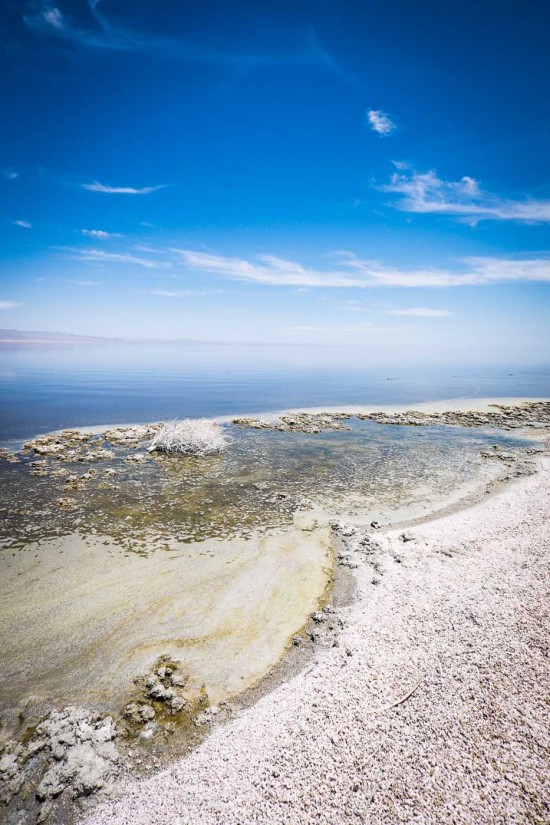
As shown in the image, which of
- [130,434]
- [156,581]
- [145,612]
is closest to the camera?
[145,612]

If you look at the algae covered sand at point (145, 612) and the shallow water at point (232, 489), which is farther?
the shallow water at point (232, 489)

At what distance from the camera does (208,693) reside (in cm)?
607

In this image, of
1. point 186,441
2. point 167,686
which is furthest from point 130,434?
point 167,686

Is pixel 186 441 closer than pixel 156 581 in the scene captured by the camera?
No

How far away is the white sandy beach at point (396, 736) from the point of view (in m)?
4.21

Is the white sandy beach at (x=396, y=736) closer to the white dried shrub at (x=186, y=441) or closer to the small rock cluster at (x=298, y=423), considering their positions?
the white dried shrub at (x=186, y=441)

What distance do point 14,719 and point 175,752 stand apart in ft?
8.87

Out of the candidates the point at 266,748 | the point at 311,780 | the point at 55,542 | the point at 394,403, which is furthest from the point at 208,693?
the point at 394,403

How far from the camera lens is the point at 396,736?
484cm

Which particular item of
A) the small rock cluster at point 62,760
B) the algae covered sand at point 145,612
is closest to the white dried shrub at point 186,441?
the algae covered sand at point 145,612

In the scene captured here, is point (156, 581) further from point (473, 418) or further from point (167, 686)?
point (473, 418)

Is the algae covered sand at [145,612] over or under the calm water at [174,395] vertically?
under

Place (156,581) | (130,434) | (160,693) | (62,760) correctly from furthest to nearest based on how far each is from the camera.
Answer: (130,434)
(156,581)
(160,693)
(62,760)

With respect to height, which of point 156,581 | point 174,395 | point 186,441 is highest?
point 174,395
